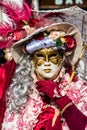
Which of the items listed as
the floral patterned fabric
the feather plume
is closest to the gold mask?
the floral patterned fabric

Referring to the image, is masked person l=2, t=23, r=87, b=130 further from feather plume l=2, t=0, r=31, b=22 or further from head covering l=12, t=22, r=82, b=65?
feather plume l=2, t=0, r=31, b=22

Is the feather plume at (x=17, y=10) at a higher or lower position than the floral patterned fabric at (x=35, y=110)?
higher

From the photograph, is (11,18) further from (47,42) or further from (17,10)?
(47,42)

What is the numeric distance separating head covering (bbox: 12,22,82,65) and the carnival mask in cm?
3

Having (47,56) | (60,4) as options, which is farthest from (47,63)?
(60,4)

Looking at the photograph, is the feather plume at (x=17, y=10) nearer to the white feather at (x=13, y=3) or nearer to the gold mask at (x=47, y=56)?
the white feather at (x=13, y=3)

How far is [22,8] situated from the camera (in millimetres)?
3557

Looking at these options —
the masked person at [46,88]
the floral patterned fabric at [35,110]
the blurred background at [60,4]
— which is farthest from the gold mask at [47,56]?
the blurred background at [60,4]

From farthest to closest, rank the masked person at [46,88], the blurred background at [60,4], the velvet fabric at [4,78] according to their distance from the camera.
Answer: the blurred background at [60,4], the velvet fabric at [4,78], the masked person at [46,88]

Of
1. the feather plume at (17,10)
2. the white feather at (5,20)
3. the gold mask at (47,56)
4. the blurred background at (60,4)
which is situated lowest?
the blurred background at (60,4)

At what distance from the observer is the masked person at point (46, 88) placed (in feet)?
10.9

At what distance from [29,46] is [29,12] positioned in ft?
0.84

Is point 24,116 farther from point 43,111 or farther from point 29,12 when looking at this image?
point 29,12

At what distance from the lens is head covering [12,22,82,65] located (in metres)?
3.35
